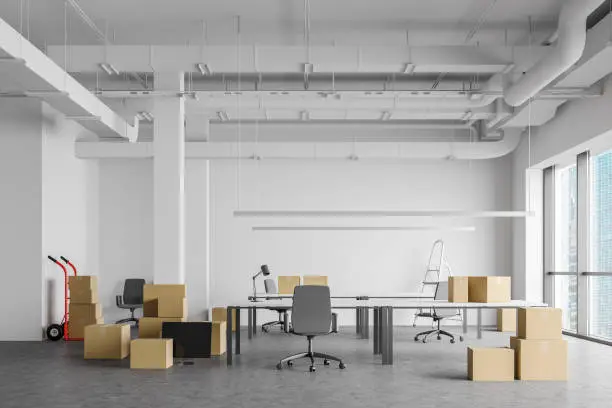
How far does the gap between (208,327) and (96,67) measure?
3381mm

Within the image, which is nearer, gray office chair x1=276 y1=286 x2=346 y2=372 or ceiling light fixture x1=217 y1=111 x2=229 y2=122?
gray office chair x1=276 y1=286 x2=346 y2=372

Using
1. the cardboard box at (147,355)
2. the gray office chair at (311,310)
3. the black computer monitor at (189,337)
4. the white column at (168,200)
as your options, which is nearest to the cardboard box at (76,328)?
the white column at (168,200)

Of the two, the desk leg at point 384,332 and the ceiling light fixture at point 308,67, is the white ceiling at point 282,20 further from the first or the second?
the desk leg at point 384,332

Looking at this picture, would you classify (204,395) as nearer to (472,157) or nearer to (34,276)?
Result: (34,276)

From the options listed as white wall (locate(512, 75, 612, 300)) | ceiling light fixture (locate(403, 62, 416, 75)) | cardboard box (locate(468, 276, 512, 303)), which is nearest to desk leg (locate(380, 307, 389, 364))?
cardboard box (locate(468, 276, 512, 303))

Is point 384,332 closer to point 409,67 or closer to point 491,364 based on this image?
point 491,364

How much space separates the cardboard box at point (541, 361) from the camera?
7.74 m

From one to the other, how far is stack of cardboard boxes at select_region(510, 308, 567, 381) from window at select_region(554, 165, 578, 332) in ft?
15.3

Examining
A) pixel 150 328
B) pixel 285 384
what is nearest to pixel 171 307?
pixel 150 328

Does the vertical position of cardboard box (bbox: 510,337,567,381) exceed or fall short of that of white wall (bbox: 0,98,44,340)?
it falls short

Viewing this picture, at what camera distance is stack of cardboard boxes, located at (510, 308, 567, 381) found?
25.4ft

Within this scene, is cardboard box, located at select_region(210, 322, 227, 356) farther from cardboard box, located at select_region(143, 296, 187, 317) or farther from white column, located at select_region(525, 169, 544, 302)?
white column, located at select_region(525, 169, 544, 302)

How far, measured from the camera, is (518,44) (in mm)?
9859

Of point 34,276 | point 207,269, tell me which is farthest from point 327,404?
point 207,269
